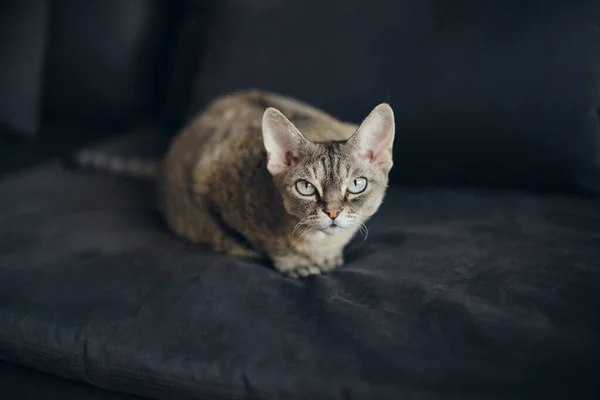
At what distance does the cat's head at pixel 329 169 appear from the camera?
3.86 feet

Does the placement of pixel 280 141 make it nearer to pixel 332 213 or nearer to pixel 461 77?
pixel 332 213

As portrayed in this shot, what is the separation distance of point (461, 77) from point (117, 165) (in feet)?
3.64

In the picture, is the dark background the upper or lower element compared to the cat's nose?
upper

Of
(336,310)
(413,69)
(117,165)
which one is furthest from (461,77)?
(117,165)

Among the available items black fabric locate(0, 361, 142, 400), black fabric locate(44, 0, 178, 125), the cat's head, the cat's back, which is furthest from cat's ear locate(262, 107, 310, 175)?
black fabric locate(44, 0, 178, 125)

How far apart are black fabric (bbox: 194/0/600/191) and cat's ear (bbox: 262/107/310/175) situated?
1.27 ft

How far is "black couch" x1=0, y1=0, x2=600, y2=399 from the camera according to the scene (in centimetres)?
96

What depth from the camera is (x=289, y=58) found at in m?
1.61

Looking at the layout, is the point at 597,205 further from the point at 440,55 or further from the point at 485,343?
the point at 485,343

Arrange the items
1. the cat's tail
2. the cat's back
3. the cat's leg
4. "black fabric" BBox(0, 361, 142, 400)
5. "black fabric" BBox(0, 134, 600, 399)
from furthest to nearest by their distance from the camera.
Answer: the cat's tail → the cat's back → the cat's leg → "black fabric" BBox(0, 361, 142, 400) → "black fabric" BBox(0, 134, 600, 399)

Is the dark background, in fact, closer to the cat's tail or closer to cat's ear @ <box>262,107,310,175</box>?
the cat's tail

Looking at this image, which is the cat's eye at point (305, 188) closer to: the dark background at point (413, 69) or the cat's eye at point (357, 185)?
the cat's eye at point (357, 185)

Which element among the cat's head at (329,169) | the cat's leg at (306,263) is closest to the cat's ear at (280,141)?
the cat's head at (329,169)

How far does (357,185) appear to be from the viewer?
1.21m
